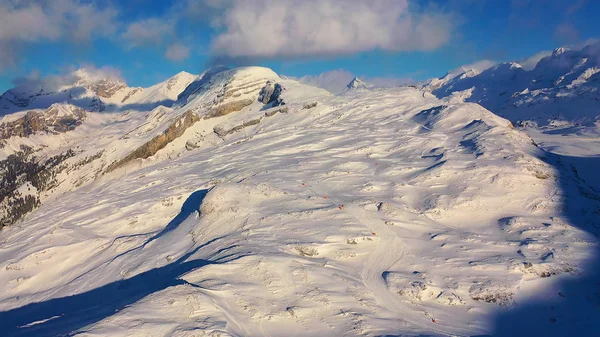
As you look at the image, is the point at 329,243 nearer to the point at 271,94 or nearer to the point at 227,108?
the point at 227,108

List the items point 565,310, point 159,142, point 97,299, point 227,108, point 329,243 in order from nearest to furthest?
point 565,310, point 329,243, point 97,299, point 159,142, point 227,108

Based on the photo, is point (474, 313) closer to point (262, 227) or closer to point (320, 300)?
point (320, 300)

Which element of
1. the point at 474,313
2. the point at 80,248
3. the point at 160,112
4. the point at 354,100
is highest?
the point at 160,112

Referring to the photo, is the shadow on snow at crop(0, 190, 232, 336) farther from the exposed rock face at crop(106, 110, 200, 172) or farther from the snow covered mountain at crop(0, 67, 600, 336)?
the exposed rock face at crop(106, 110, 200, 172)

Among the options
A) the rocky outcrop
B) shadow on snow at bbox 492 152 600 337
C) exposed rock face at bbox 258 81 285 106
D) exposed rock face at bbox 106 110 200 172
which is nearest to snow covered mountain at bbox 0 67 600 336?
shadow on snow at bbox 492 152 600 337

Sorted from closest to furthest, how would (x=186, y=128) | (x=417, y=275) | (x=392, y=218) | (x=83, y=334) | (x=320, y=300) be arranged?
(x=83, y=334)
(x=320, y=300)
(x=417, y=275)
(x=392, y=218)
(x=186, y=128)

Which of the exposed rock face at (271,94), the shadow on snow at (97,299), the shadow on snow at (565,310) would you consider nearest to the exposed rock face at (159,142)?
the exposed rock face at (271,94)

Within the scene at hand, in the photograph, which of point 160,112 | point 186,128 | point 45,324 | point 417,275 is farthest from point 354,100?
point 160,112

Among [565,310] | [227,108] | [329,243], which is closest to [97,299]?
[329,243]
